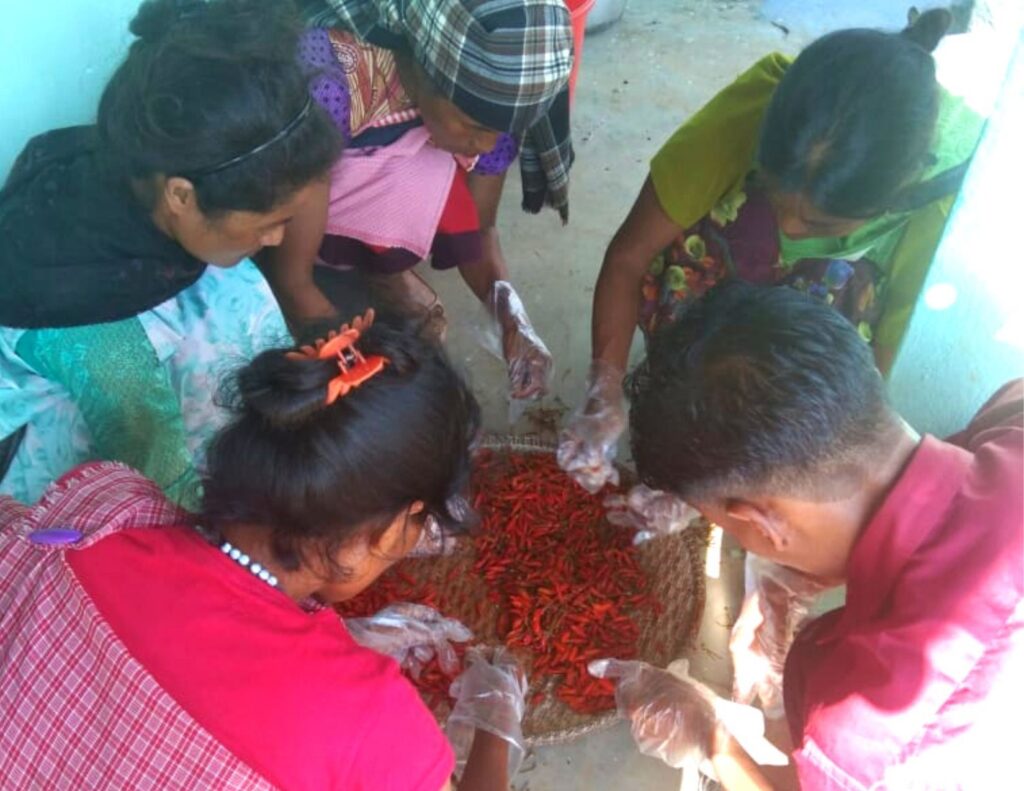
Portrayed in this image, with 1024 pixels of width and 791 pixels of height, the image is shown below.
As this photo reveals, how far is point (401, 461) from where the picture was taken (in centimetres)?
112

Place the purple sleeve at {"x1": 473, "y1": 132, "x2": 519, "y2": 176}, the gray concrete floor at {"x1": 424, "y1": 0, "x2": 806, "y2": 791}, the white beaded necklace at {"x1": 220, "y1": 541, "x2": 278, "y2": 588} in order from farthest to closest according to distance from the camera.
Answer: the purple sleeve at {"x1": 473, "y1": 132, "x2": 519, "y2": 176}
the gray concrete floor at {"x1": 424, "y1": 0, "x2": 806, "y2": 791}
the white beaded necklace at {"x1": 220, "y1": 541, "x2": 278, "y2": 588}

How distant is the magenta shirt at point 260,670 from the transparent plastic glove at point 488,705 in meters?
0.41

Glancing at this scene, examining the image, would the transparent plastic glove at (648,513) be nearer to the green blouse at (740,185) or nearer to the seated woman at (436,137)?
the seated woman at (436,137)

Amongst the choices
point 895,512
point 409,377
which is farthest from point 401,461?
point 895,512

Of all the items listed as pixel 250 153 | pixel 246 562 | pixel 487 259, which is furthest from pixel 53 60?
pixel 246 562

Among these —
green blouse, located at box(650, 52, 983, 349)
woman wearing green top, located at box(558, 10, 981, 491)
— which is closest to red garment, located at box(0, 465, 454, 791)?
A: woman wearing green top, located at box(558, 10, 981, 491)

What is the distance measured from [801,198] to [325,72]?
86 cm

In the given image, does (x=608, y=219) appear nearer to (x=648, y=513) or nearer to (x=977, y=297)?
(x=648, y=513)

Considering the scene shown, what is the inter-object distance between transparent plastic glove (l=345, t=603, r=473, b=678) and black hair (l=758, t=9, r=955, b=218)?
0.97 meters

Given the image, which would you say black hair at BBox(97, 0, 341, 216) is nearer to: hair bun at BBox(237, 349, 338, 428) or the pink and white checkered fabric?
hair bun at BBox(237, 349, 338, 428)

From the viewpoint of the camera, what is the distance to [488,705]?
62.6 inches

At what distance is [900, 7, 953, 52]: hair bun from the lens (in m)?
1.51

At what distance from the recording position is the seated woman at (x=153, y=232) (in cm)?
138

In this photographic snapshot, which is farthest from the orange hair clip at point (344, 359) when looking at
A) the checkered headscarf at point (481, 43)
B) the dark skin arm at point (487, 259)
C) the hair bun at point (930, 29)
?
the dark skin arm at point (487, 259)
